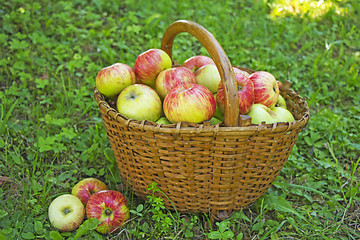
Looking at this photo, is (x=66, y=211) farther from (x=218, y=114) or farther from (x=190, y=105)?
(x=218, y=114)

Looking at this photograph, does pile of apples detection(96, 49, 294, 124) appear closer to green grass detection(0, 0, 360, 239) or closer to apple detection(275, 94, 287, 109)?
apple detection(275, 94, 287, 109)

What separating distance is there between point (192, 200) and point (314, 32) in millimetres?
3068

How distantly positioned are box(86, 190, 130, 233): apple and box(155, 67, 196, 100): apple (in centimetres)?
68

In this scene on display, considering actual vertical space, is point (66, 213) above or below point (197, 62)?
below

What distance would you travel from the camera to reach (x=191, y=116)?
1695 mm

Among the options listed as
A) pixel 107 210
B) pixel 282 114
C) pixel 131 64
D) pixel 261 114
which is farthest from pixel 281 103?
pixel 131 64

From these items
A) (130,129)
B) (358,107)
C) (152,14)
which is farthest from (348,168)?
(152,14)

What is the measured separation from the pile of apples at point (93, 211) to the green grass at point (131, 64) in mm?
65

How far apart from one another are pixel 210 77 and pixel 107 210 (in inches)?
39.7

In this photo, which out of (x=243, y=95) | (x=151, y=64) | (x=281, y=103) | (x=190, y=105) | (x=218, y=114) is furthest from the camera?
(x=281, y=103)

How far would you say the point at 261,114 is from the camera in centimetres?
185

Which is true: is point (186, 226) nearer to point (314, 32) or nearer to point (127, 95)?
point (127, 95)

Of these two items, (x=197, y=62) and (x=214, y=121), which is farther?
(x=197, y=62)

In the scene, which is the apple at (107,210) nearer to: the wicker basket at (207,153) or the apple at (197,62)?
the wicker basket at (207,153)
